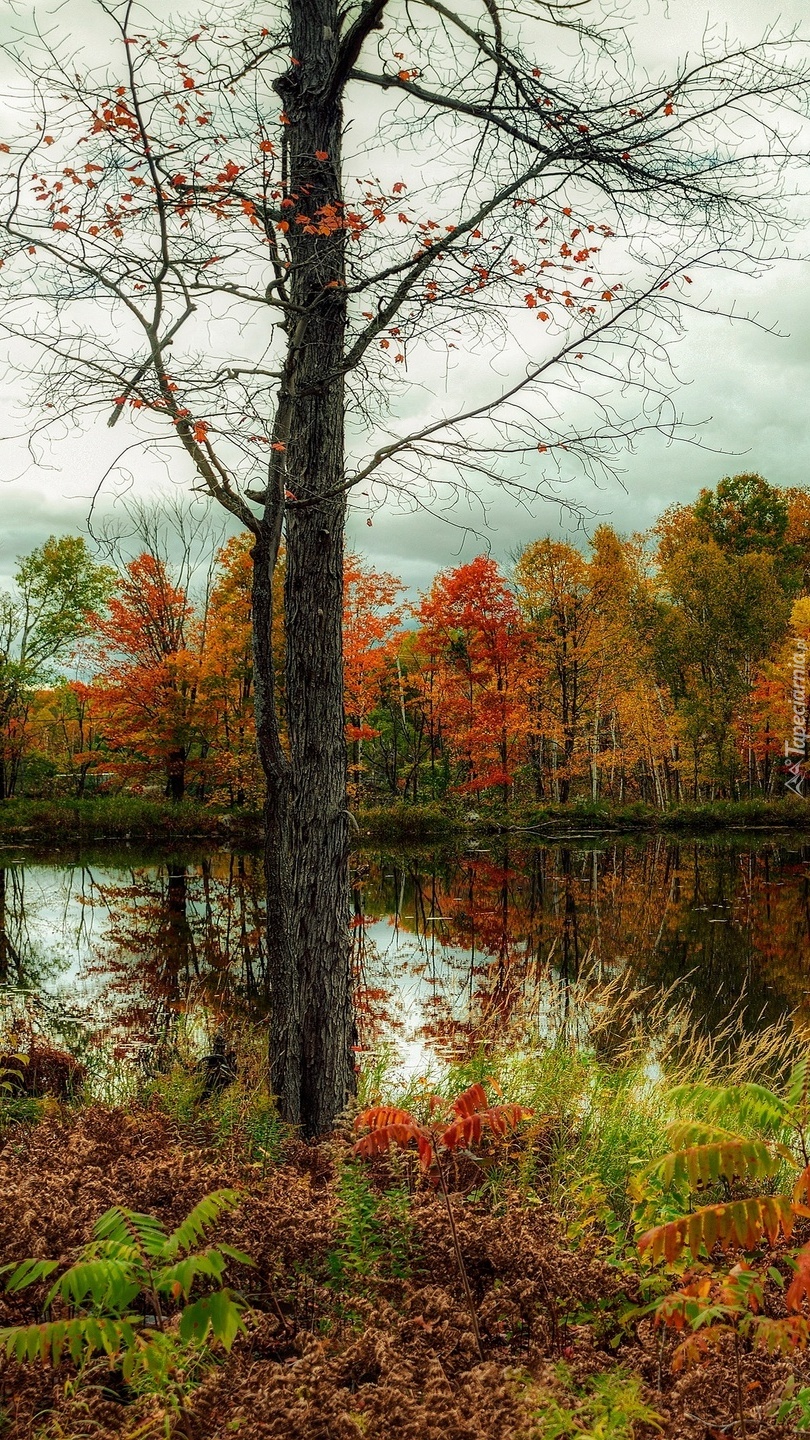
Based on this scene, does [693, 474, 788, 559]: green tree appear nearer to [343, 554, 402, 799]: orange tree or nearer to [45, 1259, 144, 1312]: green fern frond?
[343, 554, 402, 799]: orange tree

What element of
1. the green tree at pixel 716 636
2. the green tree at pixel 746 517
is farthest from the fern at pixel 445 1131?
the green tree at pixel 746 517

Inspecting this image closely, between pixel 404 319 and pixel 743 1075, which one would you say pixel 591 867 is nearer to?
pixel 743 1075

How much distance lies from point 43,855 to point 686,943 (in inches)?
830

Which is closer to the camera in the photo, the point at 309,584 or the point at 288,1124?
the point at 288,1124

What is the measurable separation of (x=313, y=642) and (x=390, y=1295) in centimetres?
328

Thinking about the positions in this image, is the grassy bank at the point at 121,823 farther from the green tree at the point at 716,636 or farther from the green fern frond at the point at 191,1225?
the green fern frond at the point at 191,1225

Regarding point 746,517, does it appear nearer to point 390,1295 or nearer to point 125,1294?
point 390,1295

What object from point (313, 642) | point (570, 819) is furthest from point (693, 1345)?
point (570, 819)

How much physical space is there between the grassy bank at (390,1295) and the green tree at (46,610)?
37164 millimetres

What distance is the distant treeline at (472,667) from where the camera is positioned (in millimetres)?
31297

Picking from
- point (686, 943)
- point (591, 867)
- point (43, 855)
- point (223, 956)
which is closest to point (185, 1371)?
point (223, 956)

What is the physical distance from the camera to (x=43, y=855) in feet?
93.8

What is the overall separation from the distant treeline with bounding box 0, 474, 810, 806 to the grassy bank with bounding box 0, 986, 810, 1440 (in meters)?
26.3

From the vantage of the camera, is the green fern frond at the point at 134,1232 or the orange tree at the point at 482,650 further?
the orange tree at the point at 482,650
